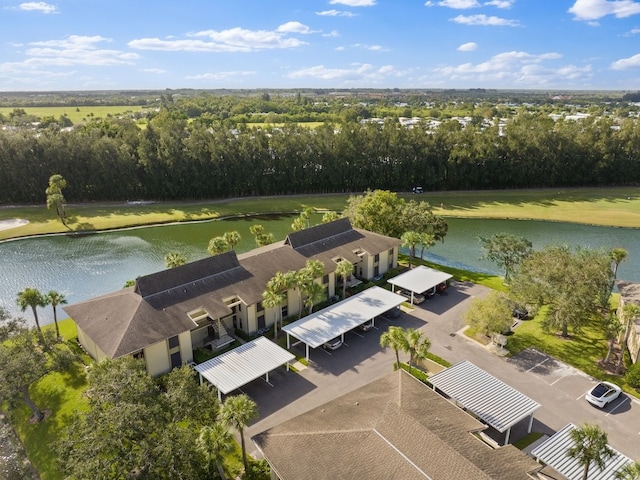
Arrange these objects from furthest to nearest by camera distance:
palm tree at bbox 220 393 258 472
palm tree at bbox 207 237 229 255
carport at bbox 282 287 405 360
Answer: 1. palm tree at bbox 207 237 229 255
2. carport at bbox 282 287 405 360
3. palm tree at bbox 220 393 258 472

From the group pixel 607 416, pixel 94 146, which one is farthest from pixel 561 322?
pixel 94 146

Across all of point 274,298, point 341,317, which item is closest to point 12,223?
point 274,298

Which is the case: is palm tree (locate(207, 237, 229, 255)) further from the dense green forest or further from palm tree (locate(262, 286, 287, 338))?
the dense green forest

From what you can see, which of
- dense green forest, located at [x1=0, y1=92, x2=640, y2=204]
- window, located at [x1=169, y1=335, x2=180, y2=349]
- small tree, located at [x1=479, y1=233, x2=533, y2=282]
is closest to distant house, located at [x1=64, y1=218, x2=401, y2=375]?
window, located at [x1=169, y1=335, x2=180, y2=349]

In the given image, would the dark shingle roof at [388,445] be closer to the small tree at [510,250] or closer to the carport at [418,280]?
the carport at [418,280]

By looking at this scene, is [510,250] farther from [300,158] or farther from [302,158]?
[300,158]

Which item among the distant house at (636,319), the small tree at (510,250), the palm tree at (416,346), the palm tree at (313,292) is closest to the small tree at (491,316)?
the palm tree at (416,346)
